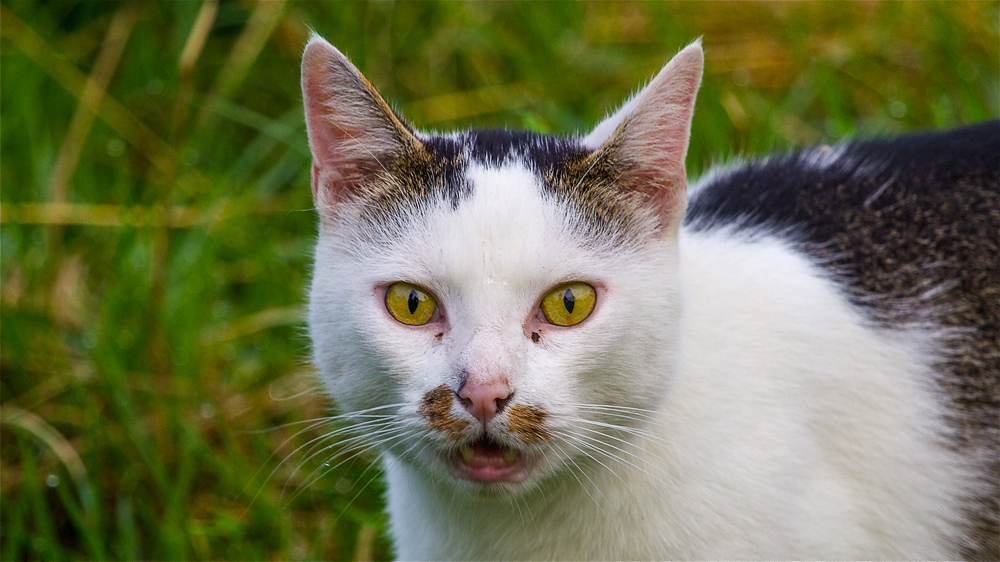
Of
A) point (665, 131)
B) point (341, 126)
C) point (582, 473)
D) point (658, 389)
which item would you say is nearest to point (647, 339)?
point (658, 389)

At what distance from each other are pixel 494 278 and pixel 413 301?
18 cm

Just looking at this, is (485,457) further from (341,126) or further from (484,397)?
(341,126)

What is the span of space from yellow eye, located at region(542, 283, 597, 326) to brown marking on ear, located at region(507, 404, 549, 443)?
0.61 feet

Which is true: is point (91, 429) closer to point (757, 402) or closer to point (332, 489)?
point (332, 489)

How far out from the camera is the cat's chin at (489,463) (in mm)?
1689

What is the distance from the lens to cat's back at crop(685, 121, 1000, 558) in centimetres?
216

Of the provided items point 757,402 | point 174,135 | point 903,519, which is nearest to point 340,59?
point 757,402

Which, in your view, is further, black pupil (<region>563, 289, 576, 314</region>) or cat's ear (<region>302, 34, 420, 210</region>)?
cat's ear (<region>302, 34, 420, 210</region>)

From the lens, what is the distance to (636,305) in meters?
1.78

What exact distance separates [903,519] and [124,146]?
3.43 m

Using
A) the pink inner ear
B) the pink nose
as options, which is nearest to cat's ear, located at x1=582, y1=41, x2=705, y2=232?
the pink inner ear

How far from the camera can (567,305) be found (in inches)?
68.1

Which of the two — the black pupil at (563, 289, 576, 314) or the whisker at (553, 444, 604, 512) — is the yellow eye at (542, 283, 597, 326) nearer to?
the black pupil at (563, 289, 576, 314)

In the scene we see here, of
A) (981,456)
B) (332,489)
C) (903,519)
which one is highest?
(981,456)
